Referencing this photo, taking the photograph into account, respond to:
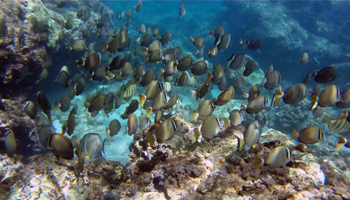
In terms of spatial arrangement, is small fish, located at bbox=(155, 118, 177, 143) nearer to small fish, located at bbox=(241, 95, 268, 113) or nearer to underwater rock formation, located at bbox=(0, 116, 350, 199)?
underwater rock formation, located at bbox=(0, 116, 350, 199)

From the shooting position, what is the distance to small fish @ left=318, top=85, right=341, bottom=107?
312cm

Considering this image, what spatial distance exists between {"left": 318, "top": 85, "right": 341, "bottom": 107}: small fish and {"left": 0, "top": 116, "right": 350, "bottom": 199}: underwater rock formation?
3.11 ft

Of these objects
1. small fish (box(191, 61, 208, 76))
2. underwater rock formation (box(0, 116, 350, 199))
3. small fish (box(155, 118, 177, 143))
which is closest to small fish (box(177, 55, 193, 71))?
small fish (box(191, 61, 208, 76))

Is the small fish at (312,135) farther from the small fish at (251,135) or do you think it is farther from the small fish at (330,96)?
the small fish at (330,96)

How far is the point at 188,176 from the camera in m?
2.61

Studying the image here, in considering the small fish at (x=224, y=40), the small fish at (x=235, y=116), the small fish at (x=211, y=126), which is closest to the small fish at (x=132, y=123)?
the small fish at (x=211, y=126)

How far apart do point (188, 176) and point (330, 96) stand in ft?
9.38

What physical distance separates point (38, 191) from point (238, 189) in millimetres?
3323

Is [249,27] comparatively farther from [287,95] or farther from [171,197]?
[171,197]

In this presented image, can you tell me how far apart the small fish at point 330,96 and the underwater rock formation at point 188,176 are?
95cm

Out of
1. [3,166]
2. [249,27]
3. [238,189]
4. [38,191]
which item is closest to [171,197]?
[238,189]

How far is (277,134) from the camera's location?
3568mm

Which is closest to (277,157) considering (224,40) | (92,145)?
(92,145)

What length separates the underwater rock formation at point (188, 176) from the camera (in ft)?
7.71
